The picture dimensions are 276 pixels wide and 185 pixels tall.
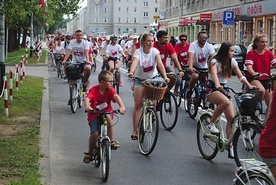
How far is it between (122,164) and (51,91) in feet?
Answer: 35.7

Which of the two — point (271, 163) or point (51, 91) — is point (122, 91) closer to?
point (51, 91)

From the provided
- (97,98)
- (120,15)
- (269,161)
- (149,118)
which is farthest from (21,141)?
(120,15)

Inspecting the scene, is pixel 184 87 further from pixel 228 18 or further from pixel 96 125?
pixel 228 18

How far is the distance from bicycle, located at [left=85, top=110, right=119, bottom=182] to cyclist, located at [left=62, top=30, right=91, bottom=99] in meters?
→ 6.53

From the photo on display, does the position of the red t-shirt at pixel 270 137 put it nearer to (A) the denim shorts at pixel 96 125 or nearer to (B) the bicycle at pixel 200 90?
(A) the denim shorts at pixel 96 125

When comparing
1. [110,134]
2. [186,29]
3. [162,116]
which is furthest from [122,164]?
[186,29]

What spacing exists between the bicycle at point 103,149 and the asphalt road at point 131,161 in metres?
0.16

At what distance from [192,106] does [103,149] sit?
242 inches

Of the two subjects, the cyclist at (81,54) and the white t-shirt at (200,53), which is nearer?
the white t-shirt at (200,53)

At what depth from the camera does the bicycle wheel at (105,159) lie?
7.07m

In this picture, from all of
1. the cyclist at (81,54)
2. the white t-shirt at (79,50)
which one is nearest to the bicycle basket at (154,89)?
the cyclist at (81,54)

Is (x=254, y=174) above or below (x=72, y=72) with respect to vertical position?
below

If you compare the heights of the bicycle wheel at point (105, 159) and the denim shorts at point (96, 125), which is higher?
the denim shorts at point (96, 125)

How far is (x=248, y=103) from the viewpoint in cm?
711
